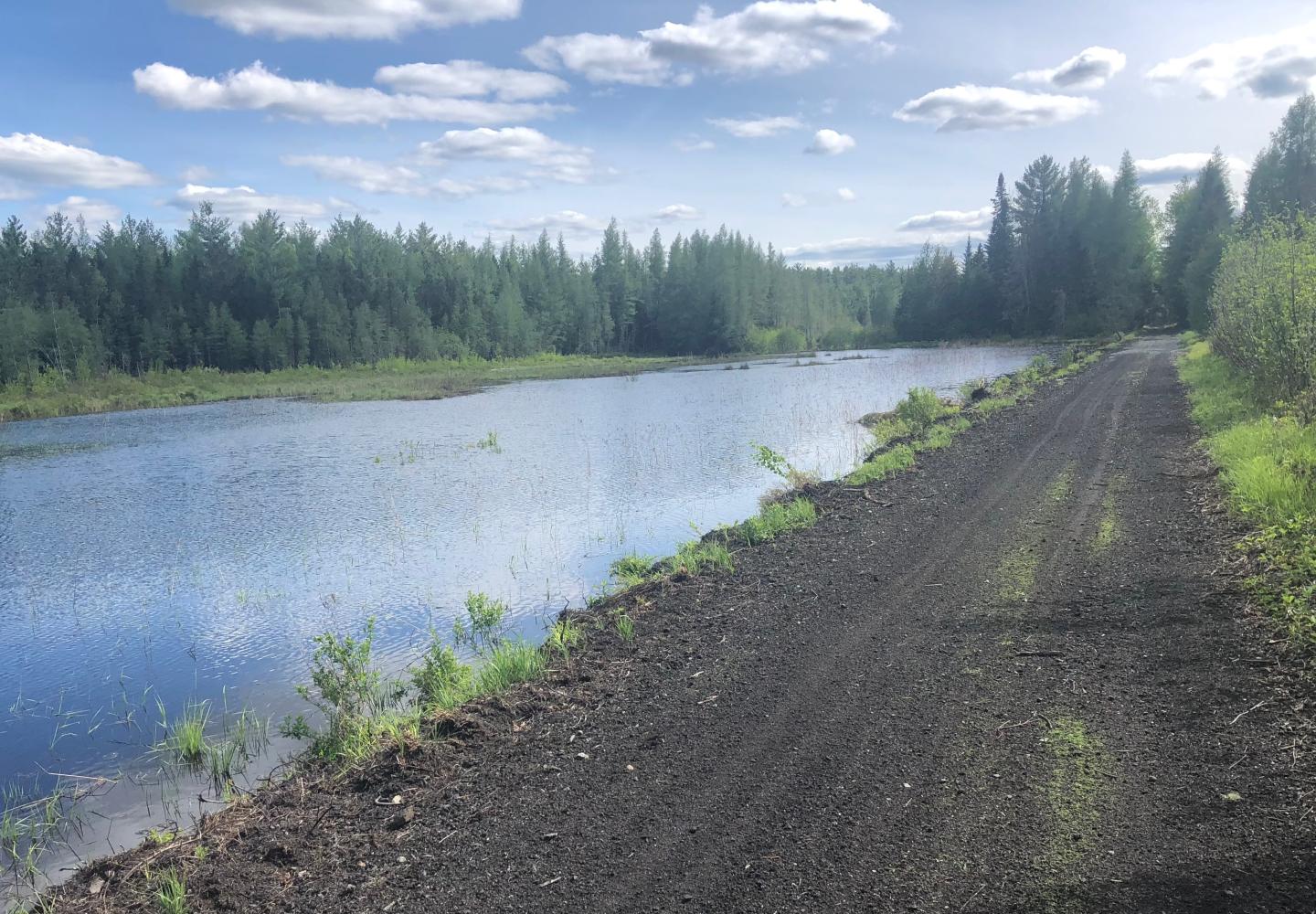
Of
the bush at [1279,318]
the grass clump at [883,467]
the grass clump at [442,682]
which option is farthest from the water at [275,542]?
the bush at [1279,318]

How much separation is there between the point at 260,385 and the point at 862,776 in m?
70.0

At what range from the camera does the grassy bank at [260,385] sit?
52531 mm

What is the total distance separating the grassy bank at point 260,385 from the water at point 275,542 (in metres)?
19.1

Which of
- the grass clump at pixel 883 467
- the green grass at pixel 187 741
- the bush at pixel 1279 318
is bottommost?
the green grass at pixel 187 741

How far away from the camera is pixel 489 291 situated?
10419 centimetres

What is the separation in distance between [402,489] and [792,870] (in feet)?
55.9

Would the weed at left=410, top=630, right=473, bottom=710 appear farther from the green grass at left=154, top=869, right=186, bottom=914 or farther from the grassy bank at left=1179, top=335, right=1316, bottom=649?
the grassy bank at left=1179, top=335, right=1316, bottom=649

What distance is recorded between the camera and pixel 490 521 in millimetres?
15859

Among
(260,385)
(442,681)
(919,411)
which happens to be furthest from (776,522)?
(260,385)

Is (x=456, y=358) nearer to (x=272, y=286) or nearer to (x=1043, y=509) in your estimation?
(x=272, y=286)

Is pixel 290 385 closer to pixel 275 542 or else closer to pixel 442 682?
pixel 275 542

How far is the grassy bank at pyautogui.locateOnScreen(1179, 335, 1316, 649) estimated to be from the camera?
668 centimetres

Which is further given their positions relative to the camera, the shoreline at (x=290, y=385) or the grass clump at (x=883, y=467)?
the shoreline at (x=290, y=385)

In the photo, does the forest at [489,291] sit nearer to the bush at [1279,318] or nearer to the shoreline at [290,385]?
the shoreline at [290,385]
